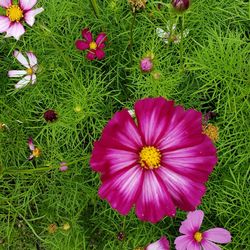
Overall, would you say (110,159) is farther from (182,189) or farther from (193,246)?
(193,246)

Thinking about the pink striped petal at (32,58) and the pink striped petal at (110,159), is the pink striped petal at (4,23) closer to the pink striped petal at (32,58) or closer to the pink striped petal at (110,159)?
the pink striped petal at (32,58)

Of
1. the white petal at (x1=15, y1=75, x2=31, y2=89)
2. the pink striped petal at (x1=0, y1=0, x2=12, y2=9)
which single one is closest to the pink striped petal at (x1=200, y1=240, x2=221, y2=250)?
the white petal at (x1=15, y1=75, x2=31, y2=89)

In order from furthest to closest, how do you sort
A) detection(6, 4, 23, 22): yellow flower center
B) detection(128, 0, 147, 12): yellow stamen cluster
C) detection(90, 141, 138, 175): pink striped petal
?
detection(6, 4, 23, 22): yellow flower center → detection(128, 0, 147, 12): yellow stamen cluster → detection(90, 141, 138, 175): pink striped petal

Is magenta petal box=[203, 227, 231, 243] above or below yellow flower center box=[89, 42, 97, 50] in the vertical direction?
below

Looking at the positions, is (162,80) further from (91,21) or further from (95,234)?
(95,234)

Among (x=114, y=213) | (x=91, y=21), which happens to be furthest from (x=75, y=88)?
(x=114, y=213)

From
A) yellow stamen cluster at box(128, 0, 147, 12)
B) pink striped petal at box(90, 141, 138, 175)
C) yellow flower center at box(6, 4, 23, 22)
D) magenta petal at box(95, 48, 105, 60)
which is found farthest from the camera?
magenta petal at box(95, 48, 105, 60)

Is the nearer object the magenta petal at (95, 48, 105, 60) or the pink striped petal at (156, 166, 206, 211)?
the pink striped petal at (156, 166, 206, 211)

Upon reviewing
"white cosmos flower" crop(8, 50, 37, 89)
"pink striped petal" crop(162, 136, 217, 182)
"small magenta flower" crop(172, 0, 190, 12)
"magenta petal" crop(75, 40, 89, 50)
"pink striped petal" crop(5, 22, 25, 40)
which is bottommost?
"pink striped petal" crop(162, 136, 217, 182)

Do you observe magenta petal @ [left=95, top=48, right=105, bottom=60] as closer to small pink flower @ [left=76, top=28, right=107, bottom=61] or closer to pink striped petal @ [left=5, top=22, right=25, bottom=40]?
small pink flower @ [left=76, top=28, right=107, bottom=61]
